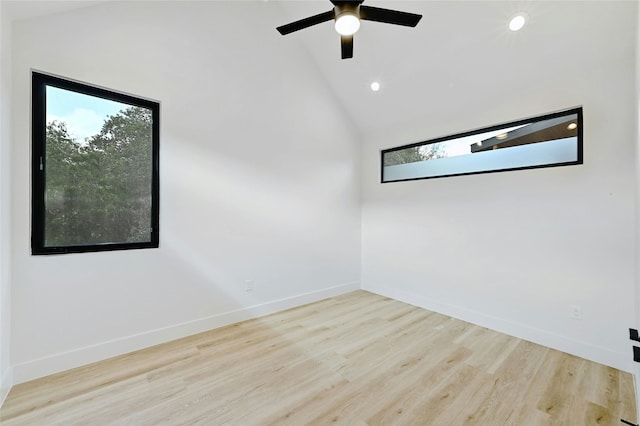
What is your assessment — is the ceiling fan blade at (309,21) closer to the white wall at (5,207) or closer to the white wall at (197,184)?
the white wall at (197,184)

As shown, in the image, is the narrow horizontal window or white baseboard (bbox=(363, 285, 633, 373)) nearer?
white baseboard (bbox=(363, 285, 633, 373))

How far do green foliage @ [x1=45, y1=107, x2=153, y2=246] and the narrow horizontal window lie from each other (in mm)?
3153

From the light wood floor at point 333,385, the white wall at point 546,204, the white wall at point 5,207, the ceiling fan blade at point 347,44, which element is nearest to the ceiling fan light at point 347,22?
the ceiling fan blade at point 347,44

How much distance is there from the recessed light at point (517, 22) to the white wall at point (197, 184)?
7.31 ft

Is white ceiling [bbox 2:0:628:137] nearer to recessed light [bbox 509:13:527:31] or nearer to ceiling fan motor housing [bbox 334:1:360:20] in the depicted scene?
recessed light [bbox 509:13:527:31]

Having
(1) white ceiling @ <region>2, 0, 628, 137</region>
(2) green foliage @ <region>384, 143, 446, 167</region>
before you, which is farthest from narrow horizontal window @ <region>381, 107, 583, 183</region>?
(1) white ceiling @ <region>2, 0, 628, 137</region>

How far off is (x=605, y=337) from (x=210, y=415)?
3.13m

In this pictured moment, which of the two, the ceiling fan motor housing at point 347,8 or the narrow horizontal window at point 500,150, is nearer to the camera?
the ceiling fan motor housing at point 347,8

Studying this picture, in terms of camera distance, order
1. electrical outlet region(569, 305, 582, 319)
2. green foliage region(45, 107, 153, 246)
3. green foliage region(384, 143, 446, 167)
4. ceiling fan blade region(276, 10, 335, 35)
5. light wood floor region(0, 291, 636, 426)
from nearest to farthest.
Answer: light wood floor region(0, 291, 636, 426)
ceiling fan blade region(276, 10, 335, 35)
green foliage region(45, 107, 153, 246)
electrical outlet region(569, 305, 582, 319)
green foliage region(384, 143, 446, 167)

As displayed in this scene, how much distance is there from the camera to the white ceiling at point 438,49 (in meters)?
2.20

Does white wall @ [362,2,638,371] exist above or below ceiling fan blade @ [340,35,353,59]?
below

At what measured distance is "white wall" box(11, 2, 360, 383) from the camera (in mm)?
2018

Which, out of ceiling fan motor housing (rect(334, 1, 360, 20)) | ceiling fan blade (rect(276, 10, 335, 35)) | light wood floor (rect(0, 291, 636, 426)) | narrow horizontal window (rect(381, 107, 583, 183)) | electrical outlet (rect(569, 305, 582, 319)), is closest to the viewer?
light wood floor (rect(0, 291, 636, 426))

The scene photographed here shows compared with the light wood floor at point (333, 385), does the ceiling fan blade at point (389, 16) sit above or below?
above
